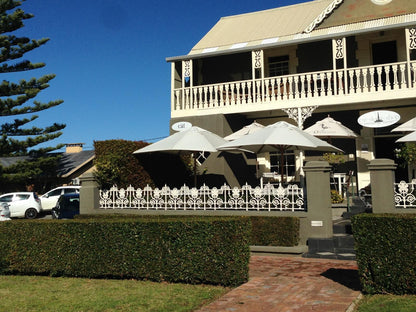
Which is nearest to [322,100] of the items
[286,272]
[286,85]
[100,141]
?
[286,85]

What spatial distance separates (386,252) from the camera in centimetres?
557

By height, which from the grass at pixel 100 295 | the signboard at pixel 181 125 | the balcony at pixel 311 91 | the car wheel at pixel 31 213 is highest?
the balcony at pixel 311 91

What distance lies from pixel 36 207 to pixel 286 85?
12954 mm

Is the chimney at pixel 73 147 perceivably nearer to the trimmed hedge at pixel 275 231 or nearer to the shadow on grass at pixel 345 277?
the trimmed hedge at pixel 275 231

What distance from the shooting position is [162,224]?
6848mm

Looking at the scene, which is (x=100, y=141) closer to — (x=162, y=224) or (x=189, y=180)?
(x=189, y=180)

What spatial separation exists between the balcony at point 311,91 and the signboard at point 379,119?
747mm

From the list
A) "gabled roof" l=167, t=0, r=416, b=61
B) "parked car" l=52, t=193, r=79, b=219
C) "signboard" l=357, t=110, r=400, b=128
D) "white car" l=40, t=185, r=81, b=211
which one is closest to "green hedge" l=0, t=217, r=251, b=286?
"parked car" l=52, t=193, r=79, b=219

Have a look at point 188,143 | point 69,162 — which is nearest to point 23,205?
point 69,162

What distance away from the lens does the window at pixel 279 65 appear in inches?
705

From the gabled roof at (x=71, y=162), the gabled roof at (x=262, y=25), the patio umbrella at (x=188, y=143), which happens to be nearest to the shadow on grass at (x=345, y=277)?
the patio umbrella at (x=188, y=143)

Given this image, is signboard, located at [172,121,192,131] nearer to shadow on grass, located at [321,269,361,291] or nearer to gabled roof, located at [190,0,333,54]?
gabled roof, located at [190,0,333,54]

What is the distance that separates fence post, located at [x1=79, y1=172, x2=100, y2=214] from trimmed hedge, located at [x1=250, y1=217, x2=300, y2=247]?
14.3 feet

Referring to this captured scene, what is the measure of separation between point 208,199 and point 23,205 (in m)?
13.4
